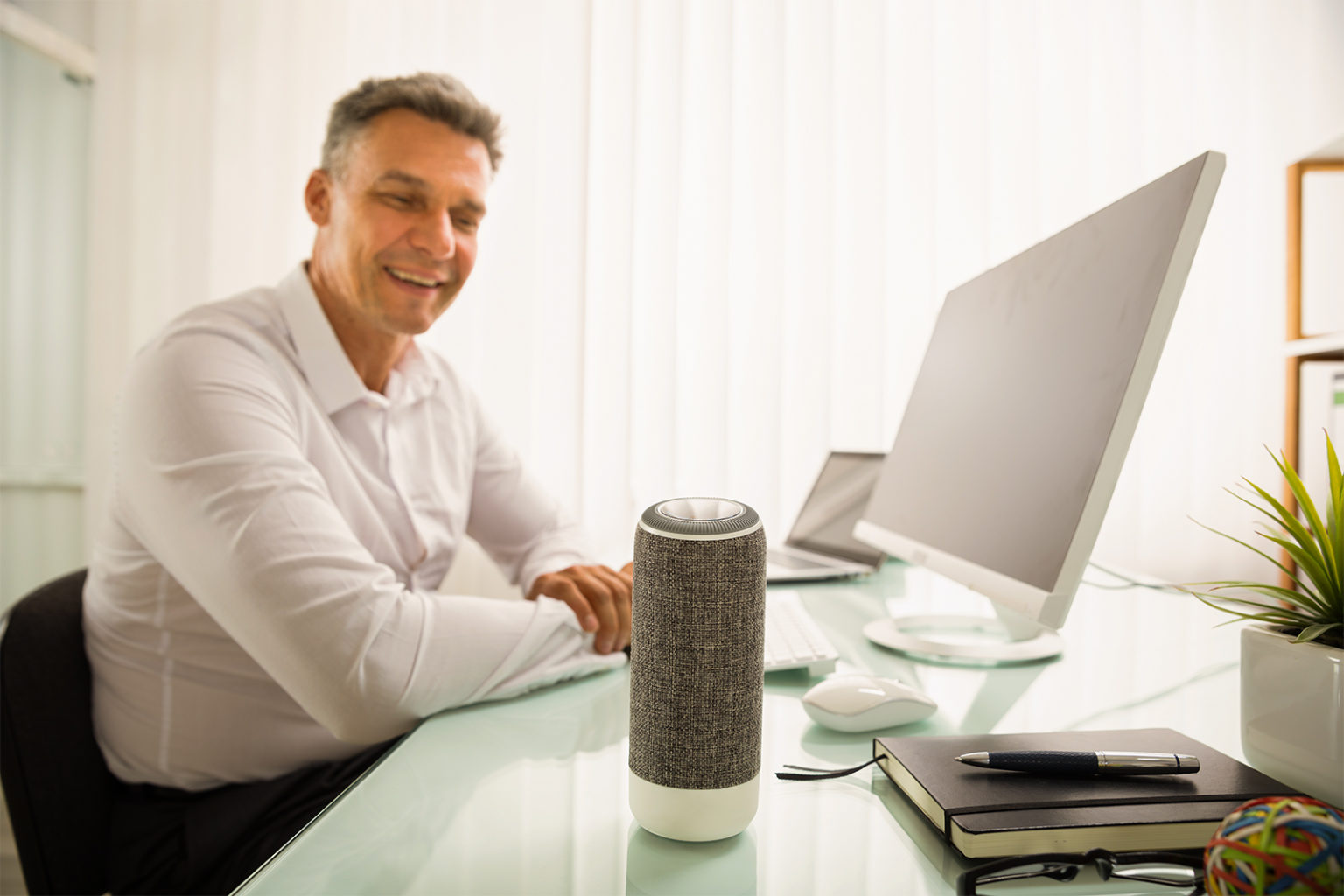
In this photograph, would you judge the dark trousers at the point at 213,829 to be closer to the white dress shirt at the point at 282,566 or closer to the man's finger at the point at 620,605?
the white dress shirt at the point at 282,566

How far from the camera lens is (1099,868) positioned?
42 cm

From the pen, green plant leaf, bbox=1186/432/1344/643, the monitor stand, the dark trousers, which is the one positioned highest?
green plant leaf, bbox=1186/432/1344/643

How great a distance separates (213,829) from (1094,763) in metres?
0.98

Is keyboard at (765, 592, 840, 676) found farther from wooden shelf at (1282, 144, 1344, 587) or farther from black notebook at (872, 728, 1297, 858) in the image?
wooden shelf at (1282, 144, 1344, 587)

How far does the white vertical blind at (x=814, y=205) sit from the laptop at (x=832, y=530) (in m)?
0.32

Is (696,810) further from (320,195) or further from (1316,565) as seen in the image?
(320,195)

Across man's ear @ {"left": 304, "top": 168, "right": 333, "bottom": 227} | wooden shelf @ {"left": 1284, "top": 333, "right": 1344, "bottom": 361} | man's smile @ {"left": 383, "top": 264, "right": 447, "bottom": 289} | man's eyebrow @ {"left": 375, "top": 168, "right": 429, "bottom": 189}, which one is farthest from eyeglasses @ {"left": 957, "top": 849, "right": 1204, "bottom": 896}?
wooden shelf @ {"left": 1284, "top": 333, "right": 1344, "bottom": 361}

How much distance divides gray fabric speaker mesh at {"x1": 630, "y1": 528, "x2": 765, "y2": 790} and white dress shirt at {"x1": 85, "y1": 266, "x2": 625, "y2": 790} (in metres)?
0.36

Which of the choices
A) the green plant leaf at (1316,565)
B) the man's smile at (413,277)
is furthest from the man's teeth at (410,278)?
the green plant leaf at (1316,565)

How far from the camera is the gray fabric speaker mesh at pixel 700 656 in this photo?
0.45m

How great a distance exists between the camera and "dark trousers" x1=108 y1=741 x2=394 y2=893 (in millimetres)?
932

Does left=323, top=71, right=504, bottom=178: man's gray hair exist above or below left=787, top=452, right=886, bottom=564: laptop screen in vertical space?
above

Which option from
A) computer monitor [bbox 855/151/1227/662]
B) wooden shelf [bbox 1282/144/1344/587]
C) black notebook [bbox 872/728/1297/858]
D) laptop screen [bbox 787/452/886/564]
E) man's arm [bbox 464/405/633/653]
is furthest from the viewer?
wooden shelf [bbox 1282/144/1344/587]

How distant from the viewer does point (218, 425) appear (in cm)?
87
